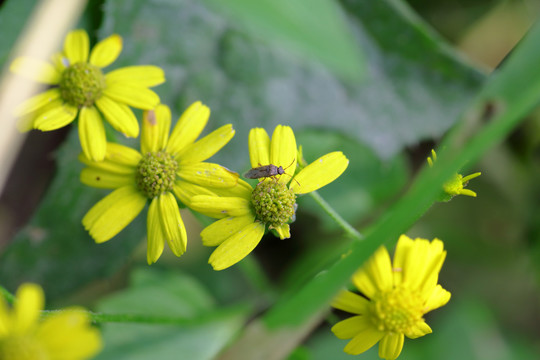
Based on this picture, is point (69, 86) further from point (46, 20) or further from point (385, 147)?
point (385, 147)

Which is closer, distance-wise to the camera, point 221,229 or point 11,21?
point 221,229

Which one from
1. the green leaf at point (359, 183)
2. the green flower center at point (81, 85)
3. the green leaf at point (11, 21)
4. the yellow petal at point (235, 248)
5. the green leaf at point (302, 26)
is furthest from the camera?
the green leaf at point (359, 183)

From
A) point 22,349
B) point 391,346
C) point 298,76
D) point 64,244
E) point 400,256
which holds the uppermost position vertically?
point 298,76

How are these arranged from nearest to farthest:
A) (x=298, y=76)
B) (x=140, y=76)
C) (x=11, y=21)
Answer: (x=140, y=76) → (x=11, y=21) → (x=298, y=76)

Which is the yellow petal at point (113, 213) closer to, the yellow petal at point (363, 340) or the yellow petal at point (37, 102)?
the yellow petal at point (37, 102)

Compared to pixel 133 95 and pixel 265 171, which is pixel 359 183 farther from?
pixel 133 95

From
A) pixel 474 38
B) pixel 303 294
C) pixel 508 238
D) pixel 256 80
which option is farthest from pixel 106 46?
pixel 508 238

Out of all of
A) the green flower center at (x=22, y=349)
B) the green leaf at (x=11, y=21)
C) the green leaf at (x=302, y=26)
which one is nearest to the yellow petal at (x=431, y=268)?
the green leaf at (x=302, y=26)

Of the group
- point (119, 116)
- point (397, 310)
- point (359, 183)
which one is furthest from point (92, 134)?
point (359, 183)
